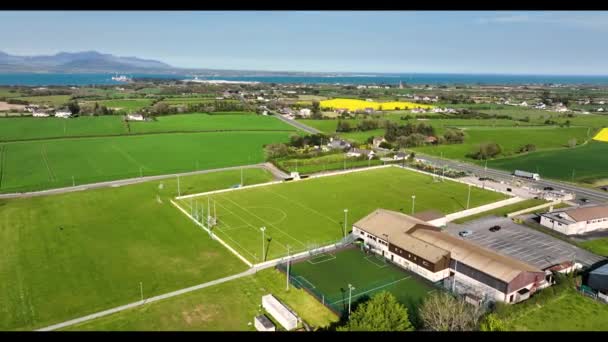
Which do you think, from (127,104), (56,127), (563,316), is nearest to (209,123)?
(56,127)

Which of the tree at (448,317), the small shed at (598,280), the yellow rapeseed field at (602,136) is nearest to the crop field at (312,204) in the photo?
the tree at (448,317)

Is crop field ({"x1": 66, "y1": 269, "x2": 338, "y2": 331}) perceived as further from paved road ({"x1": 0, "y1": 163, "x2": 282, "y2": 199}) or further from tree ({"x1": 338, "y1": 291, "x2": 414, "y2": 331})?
paved road ({"x1": 0, "y1": 163, "x2": 282, "y2": 199})

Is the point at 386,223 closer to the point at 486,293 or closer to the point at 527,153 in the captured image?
the point at 486,293

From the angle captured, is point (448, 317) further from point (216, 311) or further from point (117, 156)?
point (117, 156)

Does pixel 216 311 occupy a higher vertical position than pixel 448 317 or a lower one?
lower

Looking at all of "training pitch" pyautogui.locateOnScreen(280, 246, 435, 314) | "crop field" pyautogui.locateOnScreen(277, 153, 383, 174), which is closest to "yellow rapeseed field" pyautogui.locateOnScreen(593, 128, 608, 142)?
"crop field" pyautogui.locateOnScreen(277, 153, 383, 174)

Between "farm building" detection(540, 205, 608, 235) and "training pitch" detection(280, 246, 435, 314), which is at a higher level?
"farm building" detection(540, 205, 608, 235)
